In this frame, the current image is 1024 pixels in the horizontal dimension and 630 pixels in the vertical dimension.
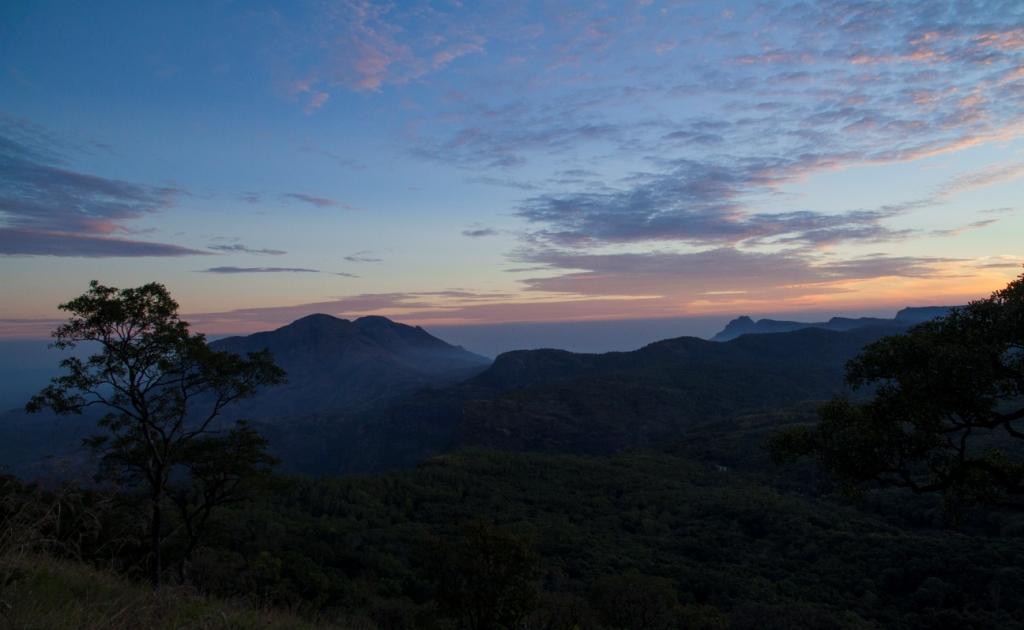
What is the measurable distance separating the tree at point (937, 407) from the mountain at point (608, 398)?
291ft

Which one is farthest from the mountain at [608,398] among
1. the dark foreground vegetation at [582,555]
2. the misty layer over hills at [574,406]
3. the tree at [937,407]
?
the tree at [937,407]

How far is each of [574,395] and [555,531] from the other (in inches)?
3431

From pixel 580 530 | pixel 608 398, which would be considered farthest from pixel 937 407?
pixel 608 398

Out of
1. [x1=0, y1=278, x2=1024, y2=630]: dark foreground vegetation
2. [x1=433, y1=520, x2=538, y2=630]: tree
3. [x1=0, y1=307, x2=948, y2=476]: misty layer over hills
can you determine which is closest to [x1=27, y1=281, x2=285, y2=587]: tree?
[x1=0, y1=278, x2=1024, y2=630]: dark foreground vegetation

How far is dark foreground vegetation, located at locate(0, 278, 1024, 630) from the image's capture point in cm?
992

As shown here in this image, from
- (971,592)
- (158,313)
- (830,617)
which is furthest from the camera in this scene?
(971,592)

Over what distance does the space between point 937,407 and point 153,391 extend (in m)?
25.6

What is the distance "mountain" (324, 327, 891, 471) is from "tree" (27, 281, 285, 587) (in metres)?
86.3

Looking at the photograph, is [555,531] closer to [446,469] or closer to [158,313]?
[446,469]

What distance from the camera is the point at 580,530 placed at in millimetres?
45125

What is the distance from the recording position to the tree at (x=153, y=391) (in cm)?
1773

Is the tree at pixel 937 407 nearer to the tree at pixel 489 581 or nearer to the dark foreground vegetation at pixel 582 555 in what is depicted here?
the tree at pixel 489 581

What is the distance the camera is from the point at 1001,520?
130 feet

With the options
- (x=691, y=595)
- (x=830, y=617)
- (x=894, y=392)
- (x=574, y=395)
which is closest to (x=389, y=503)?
(x=691, y=595)
